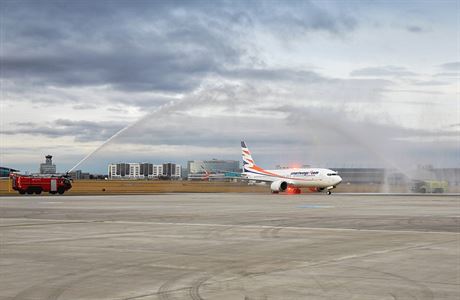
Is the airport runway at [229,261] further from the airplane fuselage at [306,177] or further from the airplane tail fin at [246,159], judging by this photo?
the airplane tail fin at [246,159]

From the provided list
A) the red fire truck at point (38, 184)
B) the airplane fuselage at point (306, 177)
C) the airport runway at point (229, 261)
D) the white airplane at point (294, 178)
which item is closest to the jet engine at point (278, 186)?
the white airplane at point (294, 178)

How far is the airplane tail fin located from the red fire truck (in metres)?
35.0

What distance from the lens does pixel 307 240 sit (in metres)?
20.4

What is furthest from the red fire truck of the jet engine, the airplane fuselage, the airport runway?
the airport runway

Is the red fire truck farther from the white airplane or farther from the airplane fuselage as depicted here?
the airplane fuselage

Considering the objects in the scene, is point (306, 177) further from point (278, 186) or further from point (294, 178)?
point (278, 186)

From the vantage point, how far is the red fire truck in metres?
75.2

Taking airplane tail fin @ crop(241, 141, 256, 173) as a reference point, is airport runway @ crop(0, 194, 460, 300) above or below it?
below

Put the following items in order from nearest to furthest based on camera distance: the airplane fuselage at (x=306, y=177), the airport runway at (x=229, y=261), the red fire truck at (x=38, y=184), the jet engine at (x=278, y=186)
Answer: the airport runway at (x=229, y=261) < the red fire truck at (x=38, y=184) < the airplane fuselage at (x=306, y=177) < the jet engine at (x=278, y=186)

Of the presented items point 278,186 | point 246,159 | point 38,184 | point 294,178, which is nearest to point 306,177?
point 294,178

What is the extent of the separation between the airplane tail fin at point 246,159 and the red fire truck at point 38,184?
115ft

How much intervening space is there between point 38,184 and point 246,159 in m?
39.4

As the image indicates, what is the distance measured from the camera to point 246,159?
338 ft

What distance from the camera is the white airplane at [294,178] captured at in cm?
8281
